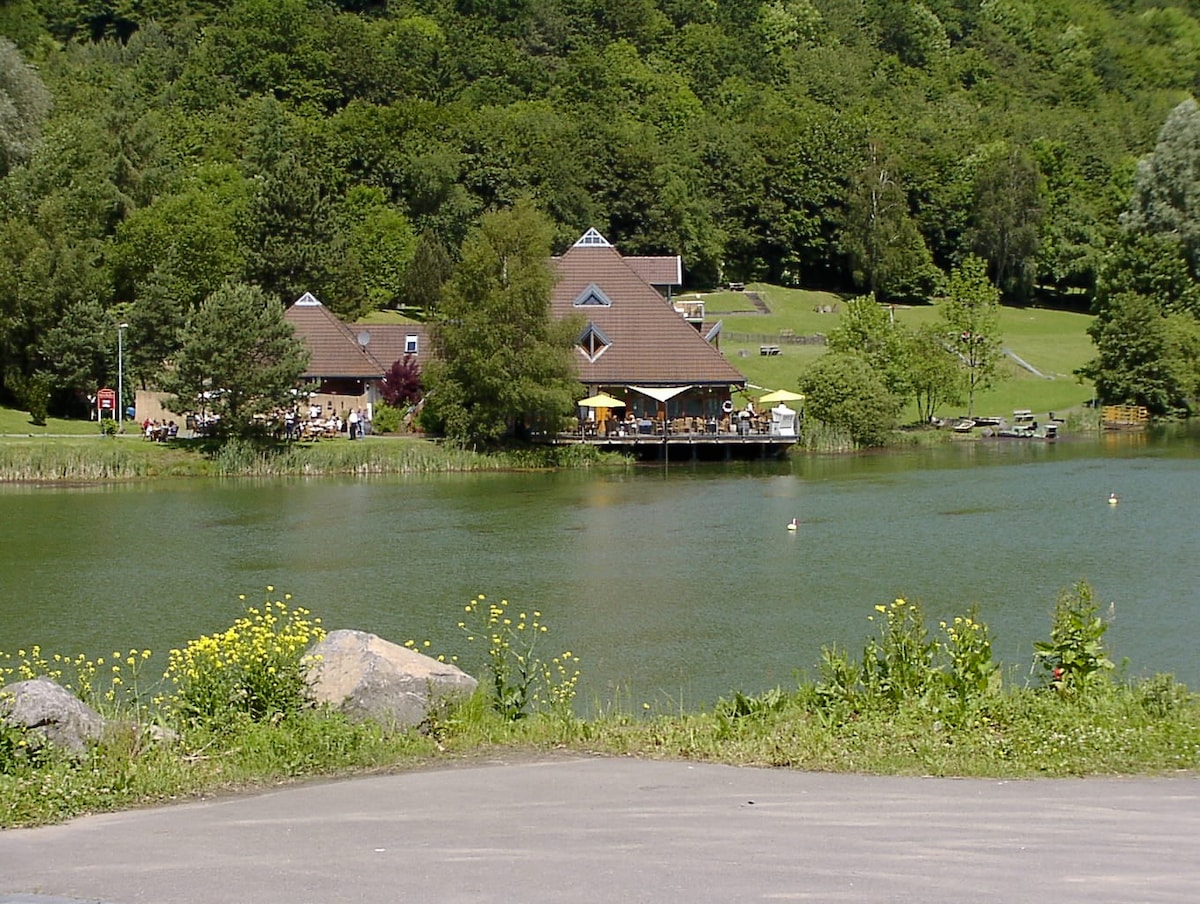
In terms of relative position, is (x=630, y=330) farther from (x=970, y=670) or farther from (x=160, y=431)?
(x=970, y=670)

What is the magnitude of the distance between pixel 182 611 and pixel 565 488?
890 inches

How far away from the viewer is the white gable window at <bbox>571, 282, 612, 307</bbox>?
6369 cm

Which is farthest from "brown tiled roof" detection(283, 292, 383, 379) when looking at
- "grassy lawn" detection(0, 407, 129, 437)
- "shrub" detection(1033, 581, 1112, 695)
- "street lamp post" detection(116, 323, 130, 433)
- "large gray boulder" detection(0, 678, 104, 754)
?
"large gray boulder" detection(0, 678, 104, 754)

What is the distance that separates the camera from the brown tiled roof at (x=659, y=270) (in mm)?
71500

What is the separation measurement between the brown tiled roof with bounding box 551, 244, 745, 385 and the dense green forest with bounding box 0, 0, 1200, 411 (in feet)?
48.8

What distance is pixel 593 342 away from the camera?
62719 mm

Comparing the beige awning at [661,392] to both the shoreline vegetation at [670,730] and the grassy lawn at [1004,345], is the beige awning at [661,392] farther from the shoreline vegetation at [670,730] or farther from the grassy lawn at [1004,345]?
the shoreline vegetation at [670,730]

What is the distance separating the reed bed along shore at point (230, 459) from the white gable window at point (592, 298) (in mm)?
9484

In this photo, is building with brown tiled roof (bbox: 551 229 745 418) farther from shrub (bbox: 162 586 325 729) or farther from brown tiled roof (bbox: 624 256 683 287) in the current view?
shrub (bbox: 162 586 325 729)

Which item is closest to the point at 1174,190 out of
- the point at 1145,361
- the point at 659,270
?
the point at 1145,361

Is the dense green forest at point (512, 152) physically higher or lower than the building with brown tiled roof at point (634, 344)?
higher

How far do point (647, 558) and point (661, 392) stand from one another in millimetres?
26191

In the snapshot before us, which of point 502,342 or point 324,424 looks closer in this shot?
point 502,342

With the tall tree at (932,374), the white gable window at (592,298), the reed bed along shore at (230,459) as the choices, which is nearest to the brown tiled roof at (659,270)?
the white gable window at (592,298)
